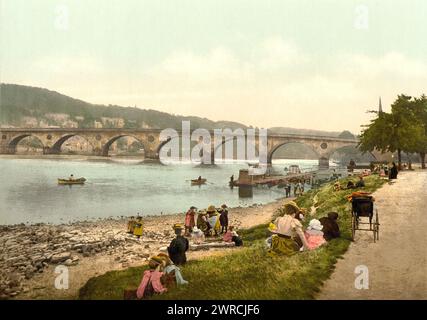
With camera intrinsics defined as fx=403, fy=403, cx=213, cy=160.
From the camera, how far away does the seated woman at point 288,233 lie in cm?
1088

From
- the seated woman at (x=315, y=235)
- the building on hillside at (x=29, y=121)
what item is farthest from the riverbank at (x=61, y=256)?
the building on hillside at (x=29, y=121)

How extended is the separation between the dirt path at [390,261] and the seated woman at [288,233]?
50.1 inches

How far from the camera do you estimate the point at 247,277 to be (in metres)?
10.0

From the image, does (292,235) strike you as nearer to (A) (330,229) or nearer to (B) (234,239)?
(A) (330,229)

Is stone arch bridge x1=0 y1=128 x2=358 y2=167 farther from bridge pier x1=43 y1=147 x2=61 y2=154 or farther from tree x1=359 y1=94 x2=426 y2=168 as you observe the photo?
tree x1=359 y1=94 x2=426 y2=168

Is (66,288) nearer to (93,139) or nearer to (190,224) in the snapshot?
(190,224)

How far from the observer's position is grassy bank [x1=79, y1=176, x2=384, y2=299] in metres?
9.12

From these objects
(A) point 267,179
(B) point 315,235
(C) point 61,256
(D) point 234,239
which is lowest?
(C) point 61,256

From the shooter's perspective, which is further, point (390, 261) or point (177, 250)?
point (177, 250)

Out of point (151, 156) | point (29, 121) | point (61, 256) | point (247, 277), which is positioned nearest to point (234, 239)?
point (247, 277)

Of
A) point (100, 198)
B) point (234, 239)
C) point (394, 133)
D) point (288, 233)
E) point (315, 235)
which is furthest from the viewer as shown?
point (100, 198)

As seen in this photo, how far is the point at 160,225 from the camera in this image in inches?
993

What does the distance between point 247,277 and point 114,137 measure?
82.3m

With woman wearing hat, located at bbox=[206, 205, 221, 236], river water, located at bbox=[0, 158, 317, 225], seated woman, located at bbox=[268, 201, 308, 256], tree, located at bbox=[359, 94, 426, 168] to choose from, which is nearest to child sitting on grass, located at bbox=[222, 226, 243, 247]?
woman wearing hat, located at bbox=[206, 205, 221, 236]
